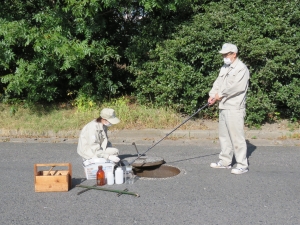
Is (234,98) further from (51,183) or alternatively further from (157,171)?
(51,183)

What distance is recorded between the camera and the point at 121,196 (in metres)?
5.27

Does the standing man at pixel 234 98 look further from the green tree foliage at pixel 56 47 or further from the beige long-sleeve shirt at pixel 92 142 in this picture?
the green tree foliage at pixel 56 47

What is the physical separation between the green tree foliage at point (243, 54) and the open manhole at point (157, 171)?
299 cm

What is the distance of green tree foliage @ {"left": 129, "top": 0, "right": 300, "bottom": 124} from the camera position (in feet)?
29.1

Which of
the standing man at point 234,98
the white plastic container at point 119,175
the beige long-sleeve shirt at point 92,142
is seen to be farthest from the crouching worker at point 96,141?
the standing man at point 234,98

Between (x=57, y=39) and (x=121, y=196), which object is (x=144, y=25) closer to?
(x=57, y=39)

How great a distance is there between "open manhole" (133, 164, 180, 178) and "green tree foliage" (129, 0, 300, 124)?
299cm

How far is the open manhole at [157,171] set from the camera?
6371 mm

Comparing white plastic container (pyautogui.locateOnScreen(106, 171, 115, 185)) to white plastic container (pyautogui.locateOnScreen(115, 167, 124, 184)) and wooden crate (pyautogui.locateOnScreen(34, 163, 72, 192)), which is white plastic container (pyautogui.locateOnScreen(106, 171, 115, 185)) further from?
wooden crate (pyautogui.locateOnScreen(34, 163, 72, 192))

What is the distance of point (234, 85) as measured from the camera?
605 cm

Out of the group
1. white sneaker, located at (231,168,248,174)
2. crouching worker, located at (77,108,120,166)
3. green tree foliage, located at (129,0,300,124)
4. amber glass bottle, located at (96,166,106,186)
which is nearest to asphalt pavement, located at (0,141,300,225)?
white sneaker, located at (231,168,248,174)

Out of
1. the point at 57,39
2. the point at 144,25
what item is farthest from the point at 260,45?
the point at 57,39

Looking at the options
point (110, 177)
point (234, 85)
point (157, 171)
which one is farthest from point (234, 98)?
point (110, 177)

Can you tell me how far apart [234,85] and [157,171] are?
5.73ft
